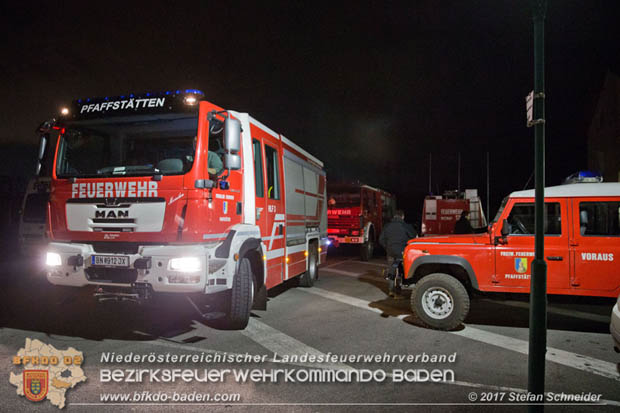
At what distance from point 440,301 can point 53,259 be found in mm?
5469

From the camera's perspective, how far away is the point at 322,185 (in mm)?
11977

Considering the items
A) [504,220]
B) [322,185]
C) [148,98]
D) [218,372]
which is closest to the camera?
[218,372]

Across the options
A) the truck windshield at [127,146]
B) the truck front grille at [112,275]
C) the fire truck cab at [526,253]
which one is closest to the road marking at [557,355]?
the fire truck cab at [526,253]

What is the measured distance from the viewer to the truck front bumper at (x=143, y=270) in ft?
17.4

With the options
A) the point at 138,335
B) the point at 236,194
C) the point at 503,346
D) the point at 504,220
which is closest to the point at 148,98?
the point at 236,194

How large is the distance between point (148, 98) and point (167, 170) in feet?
3.70

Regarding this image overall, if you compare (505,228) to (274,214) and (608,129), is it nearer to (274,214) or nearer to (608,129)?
(274,214)

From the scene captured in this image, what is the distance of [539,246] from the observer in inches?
141

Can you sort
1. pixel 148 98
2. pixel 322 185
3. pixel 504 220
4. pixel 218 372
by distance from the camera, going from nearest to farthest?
pixel 218 372 < pixel 148 98 < pixel 504 220 < pixel 322 185

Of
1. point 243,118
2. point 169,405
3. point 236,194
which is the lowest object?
point 169,405

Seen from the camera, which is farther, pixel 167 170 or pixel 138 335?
pixel 138 335

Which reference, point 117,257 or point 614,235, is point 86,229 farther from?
point 614,235

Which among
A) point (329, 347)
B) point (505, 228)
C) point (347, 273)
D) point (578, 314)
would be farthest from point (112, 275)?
point (347, 273)

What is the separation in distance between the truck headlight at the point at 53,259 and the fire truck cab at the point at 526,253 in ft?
16.3
